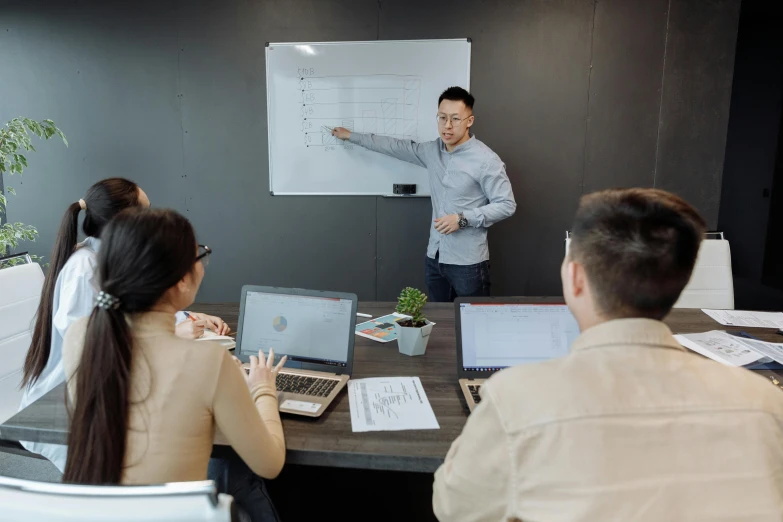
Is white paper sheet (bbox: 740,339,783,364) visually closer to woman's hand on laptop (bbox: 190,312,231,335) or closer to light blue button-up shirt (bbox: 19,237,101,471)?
woman's hand on laptop (bbox: 190,312,231,335)

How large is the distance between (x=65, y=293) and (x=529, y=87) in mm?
2819

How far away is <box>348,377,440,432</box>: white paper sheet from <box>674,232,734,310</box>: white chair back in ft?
5.71

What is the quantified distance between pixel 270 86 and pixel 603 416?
329cm

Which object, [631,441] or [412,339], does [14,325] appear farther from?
[631,441]

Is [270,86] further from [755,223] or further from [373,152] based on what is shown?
[755,223]

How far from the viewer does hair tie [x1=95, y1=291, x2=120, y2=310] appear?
1066 mm

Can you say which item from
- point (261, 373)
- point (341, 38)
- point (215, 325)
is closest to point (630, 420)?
point (261, 373)

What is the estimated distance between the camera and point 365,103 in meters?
3.46

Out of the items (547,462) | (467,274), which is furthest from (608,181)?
(547,462)

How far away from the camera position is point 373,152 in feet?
11.6

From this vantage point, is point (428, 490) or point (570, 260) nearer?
point (570, 260)

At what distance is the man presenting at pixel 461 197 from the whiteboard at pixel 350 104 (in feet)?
1.20

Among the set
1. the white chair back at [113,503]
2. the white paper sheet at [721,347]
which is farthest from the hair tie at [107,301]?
the white paper sheet at [721,347]

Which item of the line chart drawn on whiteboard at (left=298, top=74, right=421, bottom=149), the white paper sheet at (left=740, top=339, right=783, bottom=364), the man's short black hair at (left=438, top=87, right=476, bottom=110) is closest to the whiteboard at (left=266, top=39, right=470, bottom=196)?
the line chart drawn on whiteboard at (left=298, top=74, right=421, bottom=149)
